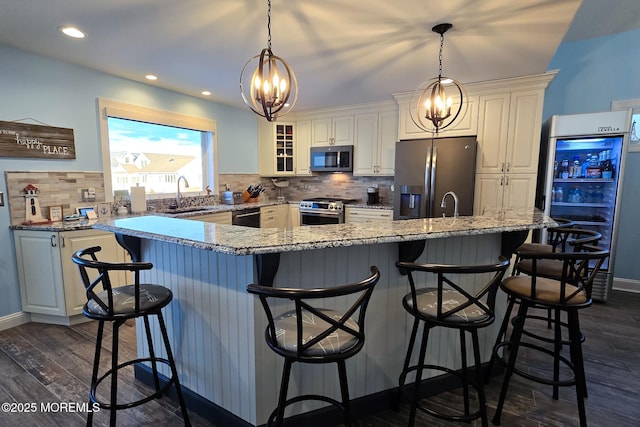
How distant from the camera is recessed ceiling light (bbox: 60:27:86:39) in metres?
2.39

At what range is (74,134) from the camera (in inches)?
125

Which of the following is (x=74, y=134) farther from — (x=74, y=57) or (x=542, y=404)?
(x=542, y=404)

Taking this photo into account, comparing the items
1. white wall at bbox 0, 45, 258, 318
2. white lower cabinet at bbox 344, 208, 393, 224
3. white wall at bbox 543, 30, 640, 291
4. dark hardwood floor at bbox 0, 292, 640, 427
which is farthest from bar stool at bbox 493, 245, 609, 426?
white wall at bbox 0, 45, 258, 318

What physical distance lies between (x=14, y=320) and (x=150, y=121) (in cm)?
237

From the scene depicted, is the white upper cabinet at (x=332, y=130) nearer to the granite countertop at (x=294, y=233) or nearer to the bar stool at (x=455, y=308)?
the granite countertop at (x=294, y=233)

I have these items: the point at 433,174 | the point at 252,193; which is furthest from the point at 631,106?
the point at 252,193

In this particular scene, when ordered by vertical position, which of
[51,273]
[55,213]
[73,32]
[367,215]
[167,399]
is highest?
[73,32]

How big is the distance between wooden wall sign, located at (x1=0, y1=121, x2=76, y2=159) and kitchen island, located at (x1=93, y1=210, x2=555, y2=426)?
1.83 metres

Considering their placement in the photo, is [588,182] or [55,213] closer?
[55,213]

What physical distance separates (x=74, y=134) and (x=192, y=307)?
2.58 metres

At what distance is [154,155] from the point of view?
4.09 meters

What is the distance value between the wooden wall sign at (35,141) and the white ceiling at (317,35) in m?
0.67

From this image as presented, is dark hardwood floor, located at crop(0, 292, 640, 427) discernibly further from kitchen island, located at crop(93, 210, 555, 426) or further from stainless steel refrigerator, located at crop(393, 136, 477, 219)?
stainless steel refrigerator, located at crop(393, 136, 477, 219)

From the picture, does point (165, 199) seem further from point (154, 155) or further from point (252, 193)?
point (252, 193)
